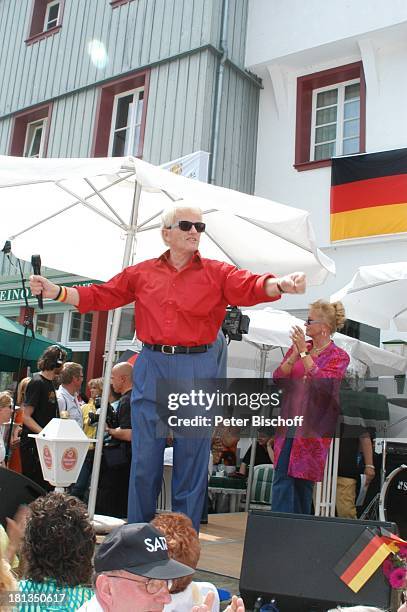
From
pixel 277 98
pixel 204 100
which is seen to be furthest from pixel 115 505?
pixel 277 98

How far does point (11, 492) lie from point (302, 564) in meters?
1.25

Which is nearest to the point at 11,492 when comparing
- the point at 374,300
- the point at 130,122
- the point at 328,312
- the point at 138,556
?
the point at 138,556

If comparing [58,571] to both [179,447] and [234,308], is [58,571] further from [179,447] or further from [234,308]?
[234,308]

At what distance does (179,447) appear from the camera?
310 centimetres

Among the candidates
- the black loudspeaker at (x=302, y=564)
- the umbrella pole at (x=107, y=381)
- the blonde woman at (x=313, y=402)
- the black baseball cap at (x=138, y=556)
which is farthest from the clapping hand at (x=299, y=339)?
the black baseball cap at (x=138, y=556)

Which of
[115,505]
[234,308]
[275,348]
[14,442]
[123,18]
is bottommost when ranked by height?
[115,505]

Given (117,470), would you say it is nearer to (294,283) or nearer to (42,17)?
(294,283)

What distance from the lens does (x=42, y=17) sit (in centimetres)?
1288

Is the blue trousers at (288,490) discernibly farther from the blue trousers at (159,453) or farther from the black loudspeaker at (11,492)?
the black loudspeaker at (11,492)

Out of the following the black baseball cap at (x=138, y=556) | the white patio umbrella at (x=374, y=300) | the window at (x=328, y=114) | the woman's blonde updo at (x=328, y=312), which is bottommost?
the black baseball cap at (x=138, y=556)

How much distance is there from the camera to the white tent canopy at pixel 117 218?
3.72 meters

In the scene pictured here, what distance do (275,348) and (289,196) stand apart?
3.02 metres

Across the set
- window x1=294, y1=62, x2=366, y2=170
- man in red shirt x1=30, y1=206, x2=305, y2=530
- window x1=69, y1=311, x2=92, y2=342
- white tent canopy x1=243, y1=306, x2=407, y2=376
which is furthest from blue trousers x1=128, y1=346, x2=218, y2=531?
window x1=69, y1=311, x2=92, y2=342

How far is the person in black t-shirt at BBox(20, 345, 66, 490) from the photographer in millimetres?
5047
